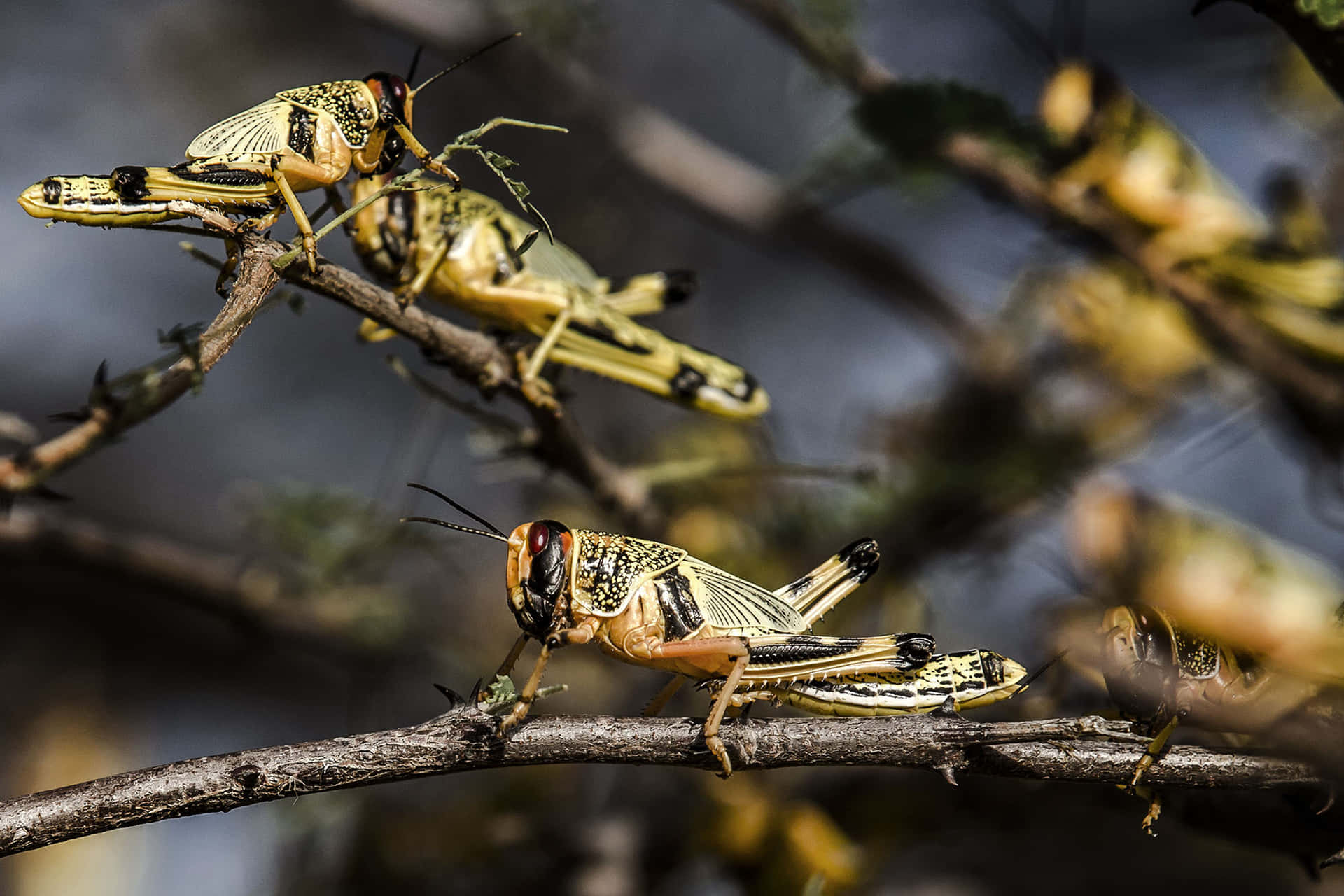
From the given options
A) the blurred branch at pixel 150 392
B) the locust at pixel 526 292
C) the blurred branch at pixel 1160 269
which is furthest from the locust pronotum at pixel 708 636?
the blurred branch at pixel 1160 269

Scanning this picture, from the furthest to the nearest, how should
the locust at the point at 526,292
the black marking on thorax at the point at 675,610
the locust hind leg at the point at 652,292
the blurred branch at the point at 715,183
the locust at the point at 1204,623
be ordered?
the blurred branch at the point at 715,183, the locust hind leg at the point at 652,292, the locust at the point at 526,292, the black marking on thorax at the point at 675,610, the locust at the point at 1204,623

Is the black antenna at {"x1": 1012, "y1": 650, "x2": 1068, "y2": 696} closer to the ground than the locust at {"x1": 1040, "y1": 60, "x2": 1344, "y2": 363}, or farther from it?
closer to the ground

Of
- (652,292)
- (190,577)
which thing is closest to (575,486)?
(652,292)

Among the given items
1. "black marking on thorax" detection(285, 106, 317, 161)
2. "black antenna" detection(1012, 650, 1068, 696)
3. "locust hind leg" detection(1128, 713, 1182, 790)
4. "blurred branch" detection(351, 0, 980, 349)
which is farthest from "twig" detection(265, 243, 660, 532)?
"blurred branch" detection(351, 0, 980, 349)

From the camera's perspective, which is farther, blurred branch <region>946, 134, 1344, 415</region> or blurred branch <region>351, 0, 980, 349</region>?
blurred branch <region>351, 0, 980, 349</region>

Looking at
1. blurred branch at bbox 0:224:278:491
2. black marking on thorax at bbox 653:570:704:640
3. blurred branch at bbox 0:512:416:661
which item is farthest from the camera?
blurred branch at bbox 0:512:416:661

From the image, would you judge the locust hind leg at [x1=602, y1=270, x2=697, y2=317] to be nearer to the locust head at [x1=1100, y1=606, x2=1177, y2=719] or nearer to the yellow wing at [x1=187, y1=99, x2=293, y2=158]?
the yellow wing at [x1=187, y1=99, x2=293, y2=158]

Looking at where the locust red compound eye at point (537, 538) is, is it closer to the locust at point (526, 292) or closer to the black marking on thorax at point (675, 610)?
the black marking on thorax at point (675, 610)
